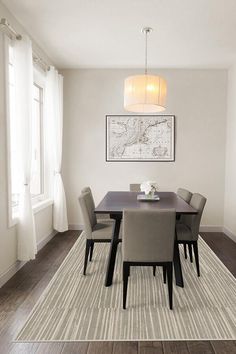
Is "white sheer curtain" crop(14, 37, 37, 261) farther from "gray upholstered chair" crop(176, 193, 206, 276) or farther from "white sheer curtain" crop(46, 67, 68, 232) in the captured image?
"gray upholstered chair" crop(176, 193, 206, 276)

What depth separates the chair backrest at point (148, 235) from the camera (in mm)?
2273

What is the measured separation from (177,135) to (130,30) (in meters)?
2.04

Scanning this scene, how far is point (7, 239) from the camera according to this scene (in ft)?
9.57

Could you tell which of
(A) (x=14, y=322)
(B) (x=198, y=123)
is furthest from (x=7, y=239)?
(B) (x=198, y=123)

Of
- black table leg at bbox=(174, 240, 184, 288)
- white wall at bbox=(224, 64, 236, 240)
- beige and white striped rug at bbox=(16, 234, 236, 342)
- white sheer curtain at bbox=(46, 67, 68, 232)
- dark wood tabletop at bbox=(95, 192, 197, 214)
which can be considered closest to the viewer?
beige and white striped rug at bbox=(16, 234, 236, 342)

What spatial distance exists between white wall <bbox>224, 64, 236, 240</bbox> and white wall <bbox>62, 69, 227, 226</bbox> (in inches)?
4.7

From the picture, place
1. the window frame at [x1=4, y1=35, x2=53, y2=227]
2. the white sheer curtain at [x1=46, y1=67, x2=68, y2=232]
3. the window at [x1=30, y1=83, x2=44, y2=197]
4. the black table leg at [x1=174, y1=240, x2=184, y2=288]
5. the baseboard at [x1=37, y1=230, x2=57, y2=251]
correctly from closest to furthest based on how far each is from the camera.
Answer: the black table leg at [x1=174, y1=240, x2=184, y2=288], the window frame at [x1=4, y1=35, x2=53, y2=227], the baseboard at [x1=37, y1=230, x2=57, y2=251], the window at [x1=30, y1=83, x2=44, y2=197], the white sheer curtain at [x1=46, y1=67, x2=68, y2=232]

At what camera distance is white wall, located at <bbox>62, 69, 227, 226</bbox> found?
478 centimetres

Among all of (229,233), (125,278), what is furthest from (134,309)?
(229,233)

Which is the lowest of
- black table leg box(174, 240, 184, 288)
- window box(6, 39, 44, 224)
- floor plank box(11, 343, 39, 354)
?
floor plank box(11, 343, 39, 354)

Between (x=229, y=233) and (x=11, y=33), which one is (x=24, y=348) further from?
(x=229, y=233)

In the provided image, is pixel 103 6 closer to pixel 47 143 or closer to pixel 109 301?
pixel 47 143

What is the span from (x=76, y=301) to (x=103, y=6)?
9.24 ft

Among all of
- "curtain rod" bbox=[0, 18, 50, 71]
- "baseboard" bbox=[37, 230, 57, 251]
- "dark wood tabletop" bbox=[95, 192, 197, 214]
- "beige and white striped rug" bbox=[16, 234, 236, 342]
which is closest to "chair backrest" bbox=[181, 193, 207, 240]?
"dark wood tabletop" bbox=[95, 192, 197, 214]
